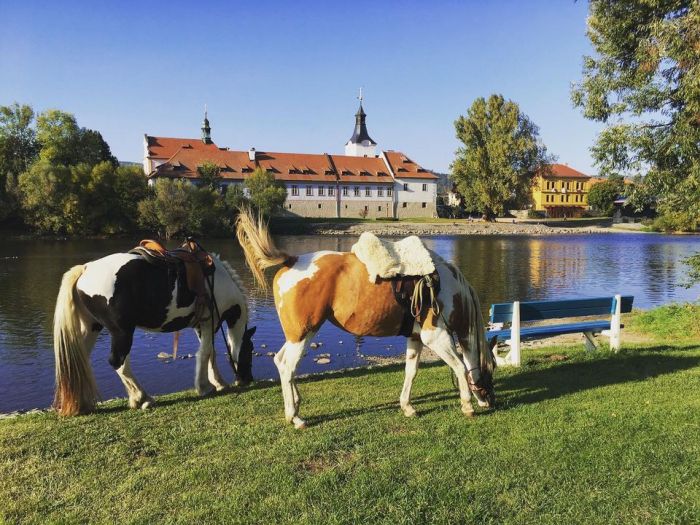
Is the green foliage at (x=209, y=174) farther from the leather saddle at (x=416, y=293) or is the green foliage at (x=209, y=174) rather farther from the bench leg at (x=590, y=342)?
the leather saddle at (x=416, y=293)

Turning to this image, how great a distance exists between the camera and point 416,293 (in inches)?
216

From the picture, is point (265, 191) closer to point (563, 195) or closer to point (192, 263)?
point (192, 263)

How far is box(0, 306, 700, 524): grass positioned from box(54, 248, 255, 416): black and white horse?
0.36 m

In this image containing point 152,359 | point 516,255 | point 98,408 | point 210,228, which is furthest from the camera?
point 210,228

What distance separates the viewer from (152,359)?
12.2 meters

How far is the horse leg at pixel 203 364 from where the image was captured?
717cm

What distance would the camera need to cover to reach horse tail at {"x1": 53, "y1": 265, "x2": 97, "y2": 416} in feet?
19.9

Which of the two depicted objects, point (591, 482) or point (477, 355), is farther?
point (477, 355)

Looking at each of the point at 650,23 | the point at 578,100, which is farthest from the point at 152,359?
the point at 650,23

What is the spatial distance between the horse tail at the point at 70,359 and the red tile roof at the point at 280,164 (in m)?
69.3

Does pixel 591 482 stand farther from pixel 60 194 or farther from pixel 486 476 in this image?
pixel 60 194

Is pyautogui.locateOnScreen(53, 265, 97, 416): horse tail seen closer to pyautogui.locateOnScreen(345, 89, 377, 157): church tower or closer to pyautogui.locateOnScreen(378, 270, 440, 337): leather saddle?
pyautogui.locateOnScreen(378, 270, 440, 337): leather saddle

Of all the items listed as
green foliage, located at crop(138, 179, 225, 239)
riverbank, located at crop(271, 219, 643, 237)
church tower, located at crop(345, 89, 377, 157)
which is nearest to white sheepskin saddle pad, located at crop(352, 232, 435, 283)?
green foliage, located at crop(138, 179, 225, 239)

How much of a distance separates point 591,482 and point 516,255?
3724 centimetres
